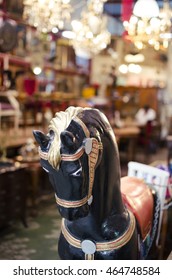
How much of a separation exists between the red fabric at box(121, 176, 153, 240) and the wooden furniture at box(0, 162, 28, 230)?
1958mm

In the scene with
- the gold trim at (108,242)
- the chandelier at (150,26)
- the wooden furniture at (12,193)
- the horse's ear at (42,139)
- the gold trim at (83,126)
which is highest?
the chandelier at (150,26)

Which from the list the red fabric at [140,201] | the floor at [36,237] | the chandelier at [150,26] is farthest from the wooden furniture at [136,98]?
the red fabric at [140,201]

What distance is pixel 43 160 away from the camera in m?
1.42

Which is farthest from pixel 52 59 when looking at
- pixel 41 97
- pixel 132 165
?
pixel 132 165

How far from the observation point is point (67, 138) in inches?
52.9

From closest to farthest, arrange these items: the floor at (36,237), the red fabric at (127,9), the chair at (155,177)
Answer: the chair at (155,177), the floor at (36,237), the red fabric at (127,9)

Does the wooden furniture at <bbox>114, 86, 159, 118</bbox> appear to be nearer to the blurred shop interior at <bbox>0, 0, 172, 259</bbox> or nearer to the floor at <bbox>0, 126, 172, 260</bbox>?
the blurred shop interior at <bbox>0, 0, 172, 259</bbox>

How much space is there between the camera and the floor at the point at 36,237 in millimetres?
3541

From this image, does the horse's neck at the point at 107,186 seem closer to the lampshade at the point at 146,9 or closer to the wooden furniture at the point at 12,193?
the lampshade at the point at 146,9

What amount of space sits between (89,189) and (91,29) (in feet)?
11.0

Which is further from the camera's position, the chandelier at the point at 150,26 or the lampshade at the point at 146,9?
the chandelier at the point at 150,26

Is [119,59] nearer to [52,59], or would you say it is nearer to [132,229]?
[52,59]
